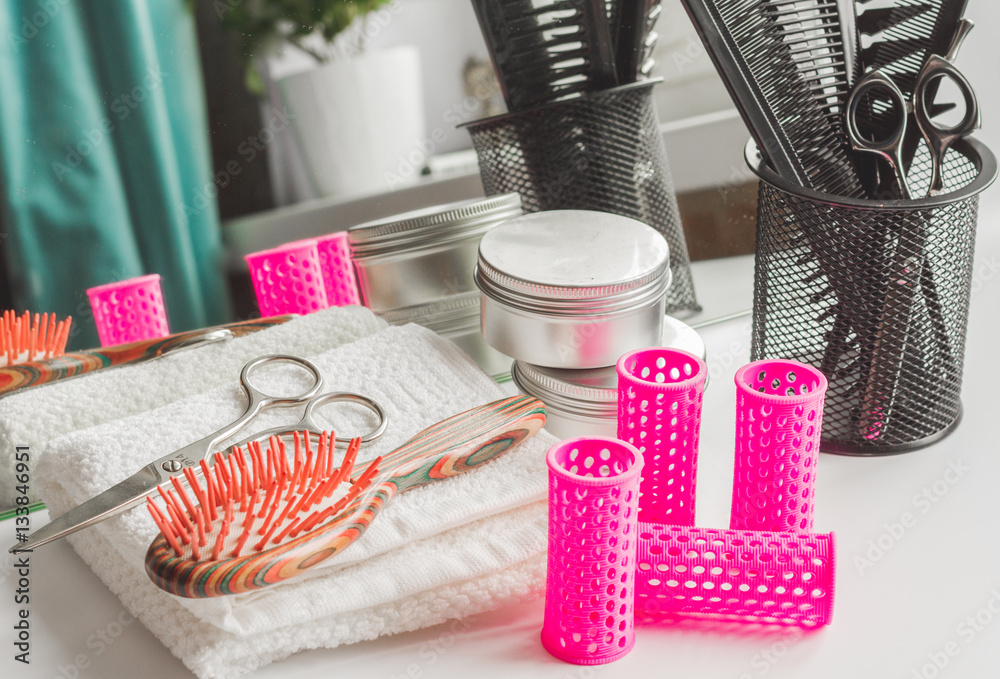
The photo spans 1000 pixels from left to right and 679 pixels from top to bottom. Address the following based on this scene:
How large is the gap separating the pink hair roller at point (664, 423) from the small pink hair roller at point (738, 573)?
4cm

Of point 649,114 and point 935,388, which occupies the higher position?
point 649,114

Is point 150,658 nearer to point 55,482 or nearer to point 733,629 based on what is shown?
point 55,482

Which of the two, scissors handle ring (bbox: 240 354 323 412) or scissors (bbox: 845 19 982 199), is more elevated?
scissors (bbox: 845 19 982 199)

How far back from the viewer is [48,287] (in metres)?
0.44

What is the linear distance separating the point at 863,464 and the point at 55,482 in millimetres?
408

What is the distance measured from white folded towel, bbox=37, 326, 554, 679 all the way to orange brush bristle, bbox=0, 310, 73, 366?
0.09 meters

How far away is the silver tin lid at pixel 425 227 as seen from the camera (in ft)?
1.62

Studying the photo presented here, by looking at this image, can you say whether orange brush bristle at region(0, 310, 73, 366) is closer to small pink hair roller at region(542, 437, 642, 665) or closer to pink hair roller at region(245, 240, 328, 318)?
pink hair roller at region(245, 240, 328, 318)

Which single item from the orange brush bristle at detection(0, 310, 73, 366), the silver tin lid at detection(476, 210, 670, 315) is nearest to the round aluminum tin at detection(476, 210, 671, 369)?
the silver tin lid at detection(476, 210, 670, 315)

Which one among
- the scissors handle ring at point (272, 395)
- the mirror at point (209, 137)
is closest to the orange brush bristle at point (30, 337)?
the mirror at point (209, 137)

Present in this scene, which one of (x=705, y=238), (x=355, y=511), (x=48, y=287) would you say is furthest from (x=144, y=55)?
(x=705, y=238)

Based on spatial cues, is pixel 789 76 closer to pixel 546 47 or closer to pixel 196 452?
pixel 546 47

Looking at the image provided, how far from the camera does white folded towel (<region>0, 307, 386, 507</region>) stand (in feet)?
1.34

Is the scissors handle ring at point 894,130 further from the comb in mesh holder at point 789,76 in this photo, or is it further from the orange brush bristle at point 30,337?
the orange brush bristle at point 30,337
